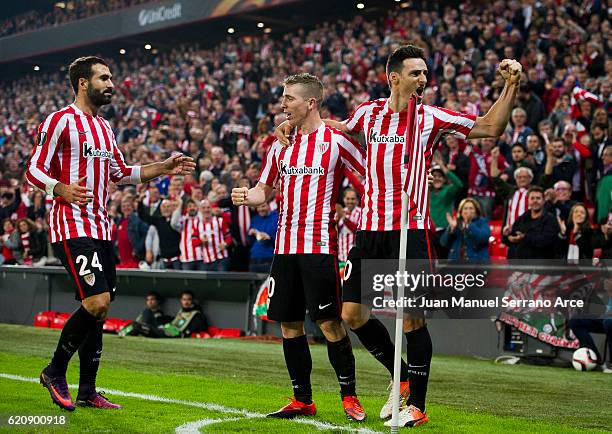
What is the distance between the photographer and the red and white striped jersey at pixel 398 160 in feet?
19.9

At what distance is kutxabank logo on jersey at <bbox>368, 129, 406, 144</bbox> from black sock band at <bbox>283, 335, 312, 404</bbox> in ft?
4.58

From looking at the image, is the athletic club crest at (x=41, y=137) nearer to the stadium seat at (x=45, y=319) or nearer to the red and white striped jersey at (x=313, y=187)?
the red and white striped jersey at (x=313, y=187)

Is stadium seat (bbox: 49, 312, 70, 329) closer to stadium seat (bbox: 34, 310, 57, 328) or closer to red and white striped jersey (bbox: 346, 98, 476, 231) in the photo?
stadium seat (bbox: 34, 310, 57, 328)

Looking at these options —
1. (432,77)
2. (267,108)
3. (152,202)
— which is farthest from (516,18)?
(152,202)

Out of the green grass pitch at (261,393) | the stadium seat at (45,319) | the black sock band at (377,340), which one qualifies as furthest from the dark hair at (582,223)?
the stadium seat at (45,319)

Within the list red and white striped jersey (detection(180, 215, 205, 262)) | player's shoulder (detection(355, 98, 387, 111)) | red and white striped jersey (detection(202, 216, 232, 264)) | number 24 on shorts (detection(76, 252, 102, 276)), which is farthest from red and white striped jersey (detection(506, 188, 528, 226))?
number 24 on shorts (detection(76, 252, 102, 276))

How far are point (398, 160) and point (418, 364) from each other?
1275 millimetres

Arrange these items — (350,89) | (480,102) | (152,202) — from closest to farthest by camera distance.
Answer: (480,102) < (152,202) < (350,89)

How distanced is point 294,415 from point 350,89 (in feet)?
47.4

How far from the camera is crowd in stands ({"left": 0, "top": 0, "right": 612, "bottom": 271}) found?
1232cm

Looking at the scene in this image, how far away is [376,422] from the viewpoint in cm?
609

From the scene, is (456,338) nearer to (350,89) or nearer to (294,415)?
(294,415)

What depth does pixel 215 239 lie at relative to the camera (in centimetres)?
1535

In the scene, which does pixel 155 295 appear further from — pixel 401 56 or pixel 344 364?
pixel 401 56
